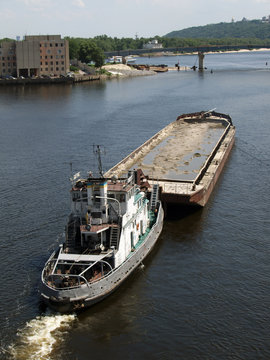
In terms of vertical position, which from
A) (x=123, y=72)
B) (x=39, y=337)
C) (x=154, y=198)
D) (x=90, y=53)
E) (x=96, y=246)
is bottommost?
(x=39, y=337)

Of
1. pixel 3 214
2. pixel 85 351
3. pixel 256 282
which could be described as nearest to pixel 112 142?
pixel 3 214

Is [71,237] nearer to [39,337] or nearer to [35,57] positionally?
[39,337]

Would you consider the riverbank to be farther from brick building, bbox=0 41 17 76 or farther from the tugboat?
the tugboat

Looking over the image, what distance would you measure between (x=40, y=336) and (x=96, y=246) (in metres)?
6.54

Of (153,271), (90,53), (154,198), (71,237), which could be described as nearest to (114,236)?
(71,237)

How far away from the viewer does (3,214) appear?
40.9m

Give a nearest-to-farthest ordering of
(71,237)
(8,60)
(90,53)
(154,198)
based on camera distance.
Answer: (71,237), (154,198), (8,60), (90,53)

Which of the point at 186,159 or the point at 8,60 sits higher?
the point at 8,60

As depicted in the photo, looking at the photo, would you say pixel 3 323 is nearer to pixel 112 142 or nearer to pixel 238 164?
pixel 238 164

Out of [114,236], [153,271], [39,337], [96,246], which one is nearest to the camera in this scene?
[39,337]

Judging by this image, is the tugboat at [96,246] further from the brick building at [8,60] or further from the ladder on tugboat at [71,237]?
the brick building at [8,60]

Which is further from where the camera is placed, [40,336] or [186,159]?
[186,159]

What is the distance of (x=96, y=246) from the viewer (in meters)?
29.5

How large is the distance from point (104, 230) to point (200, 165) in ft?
72.5
